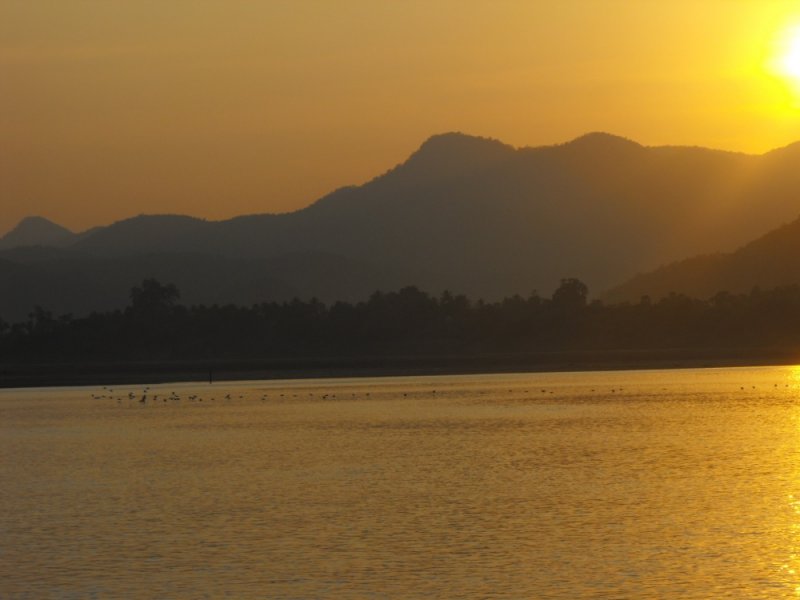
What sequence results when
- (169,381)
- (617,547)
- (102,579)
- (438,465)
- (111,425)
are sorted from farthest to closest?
(169,381)
(111,425)
(438,465)
(617,547)
(102,579)

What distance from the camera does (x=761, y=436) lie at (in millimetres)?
71625

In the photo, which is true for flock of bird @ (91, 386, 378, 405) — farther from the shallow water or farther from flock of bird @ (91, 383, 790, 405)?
the shallow water

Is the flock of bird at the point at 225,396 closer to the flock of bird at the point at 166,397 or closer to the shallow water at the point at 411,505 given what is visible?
the flock of bird at the point at 166,397

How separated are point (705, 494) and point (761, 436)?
25.2 meters

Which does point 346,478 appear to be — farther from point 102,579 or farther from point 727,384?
point 727,384

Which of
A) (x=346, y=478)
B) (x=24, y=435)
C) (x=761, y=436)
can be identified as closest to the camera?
(x=346, y=478)

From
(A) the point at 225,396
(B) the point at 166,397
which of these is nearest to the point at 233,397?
(A) the point at 225,396

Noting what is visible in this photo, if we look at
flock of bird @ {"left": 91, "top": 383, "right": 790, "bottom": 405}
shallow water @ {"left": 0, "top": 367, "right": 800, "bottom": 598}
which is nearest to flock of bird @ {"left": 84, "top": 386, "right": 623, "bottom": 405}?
flock of bird @ {"left": 91, "top": 383, "right": 790, "bottom": 405}

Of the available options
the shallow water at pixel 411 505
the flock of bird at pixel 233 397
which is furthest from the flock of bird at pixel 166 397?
the shallow water at pixel 411 505

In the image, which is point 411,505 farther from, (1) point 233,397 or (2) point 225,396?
(2) point 225,396

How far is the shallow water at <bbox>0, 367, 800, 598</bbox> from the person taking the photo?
3378 centimetres

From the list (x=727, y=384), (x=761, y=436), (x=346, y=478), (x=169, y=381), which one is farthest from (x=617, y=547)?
(x=169, y=381)

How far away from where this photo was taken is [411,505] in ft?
153

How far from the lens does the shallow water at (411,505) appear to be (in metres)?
33.8
